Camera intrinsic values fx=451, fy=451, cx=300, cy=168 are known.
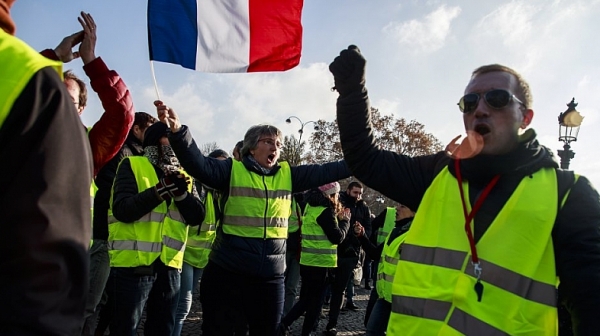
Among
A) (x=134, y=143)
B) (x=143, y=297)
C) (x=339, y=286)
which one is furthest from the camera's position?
(x=339, y=286)

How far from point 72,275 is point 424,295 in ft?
4.28

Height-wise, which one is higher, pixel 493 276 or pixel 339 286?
pixel 493 276

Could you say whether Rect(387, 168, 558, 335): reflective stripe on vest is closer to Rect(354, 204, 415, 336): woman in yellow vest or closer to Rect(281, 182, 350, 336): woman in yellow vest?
Rect(354, 204, 415, 336): woman in yellow vest

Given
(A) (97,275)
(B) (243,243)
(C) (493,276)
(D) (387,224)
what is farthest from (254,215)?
(D) (387,224)

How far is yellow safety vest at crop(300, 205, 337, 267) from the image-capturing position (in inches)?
232

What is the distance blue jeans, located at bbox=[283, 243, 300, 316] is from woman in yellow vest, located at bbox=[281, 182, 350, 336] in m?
0.54

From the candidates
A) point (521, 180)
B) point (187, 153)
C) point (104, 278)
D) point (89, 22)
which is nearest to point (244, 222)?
point (187, 153)

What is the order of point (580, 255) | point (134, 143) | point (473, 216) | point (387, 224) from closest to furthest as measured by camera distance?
point (580, 255)
point (473, 216)
point (134, 143)
point (387, 224)

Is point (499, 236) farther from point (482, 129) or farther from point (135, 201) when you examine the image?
point (135, 201)

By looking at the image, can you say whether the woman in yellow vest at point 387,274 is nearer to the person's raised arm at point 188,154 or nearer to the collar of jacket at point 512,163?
the person's raised arm at point 188,154

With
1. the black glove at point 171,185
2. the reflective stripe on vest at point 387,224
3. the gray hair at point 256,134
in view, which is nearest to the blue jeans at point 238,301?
the black glove at point 171,185

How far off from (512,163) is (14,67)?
5.74ft

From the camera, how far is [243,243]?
350cm

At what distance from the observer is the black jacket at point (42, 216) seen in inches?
34.9
